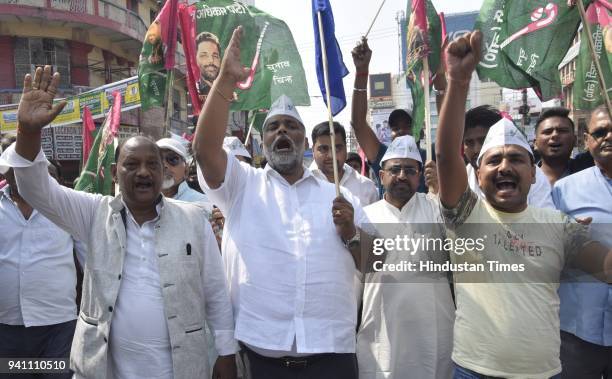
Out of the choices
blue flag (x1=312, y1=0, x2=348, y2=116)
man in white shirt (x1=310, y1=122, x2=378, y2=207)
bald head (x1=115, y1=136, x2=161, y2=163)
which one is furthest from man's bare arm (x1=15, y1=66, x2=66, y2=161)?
man in white shirt (x1=310, y1=122, x2=378, y2=207)

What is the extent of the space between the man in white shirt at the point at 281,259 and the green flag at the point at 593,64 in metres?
2.75

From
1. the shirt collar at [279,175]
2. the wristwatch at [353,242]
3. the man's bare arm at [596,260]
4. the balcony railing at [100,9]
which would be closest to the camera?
the man's bare arm at [596,260]

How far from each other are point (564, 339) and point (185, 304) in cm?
217

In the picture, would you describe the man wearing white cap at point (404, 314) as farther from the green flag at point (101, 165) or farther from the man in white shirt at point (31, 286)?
the green flag at point (101, 165)

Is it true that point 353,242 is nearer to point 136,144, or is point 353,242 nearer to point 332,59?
point 136,144

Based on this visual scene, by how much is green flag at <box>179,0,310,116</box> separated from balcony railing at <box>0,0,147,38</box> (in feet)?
48.7

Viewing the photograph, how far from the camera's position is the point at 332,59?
146 inches

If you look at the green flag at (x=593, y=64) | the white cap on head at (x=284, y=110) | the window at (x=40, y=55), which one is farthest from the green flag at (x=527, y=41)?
the window at (x=40, y=55)

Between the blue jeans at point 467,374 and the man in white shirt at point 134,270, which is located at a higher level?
the man in white shirt at point 134,270

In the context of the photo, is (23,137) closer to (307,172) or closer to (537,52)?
(307,172)

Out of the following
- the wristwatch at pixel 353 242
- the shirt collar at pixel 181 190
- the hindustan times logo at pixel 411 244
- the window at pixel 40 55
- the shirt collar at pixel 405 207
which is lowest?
the hindustan times logo at pixel 411 244

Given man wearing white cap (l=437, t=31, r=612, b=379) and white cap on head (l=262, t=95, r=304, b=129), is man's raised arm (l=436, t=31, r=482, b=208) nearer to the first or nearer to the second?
man wearing white cap (l=437, t=31, r=612, b=379)

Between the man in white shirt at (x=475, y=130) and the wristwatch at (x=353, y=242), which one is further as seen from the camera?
the man in white shirt at (x=475, y=130)

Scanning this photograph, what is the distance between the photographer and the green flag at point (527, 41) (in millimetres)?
4000
